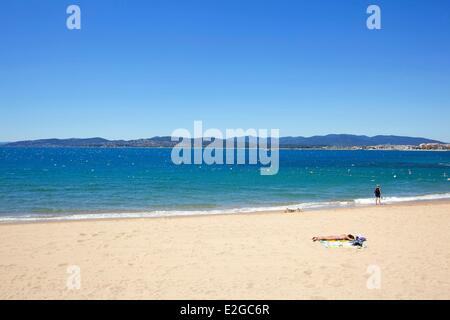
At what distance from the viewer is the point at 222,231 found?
1659 cm

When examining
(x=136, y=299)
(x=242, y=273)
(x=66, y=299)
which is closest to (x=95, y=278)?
(x=66, y=299)

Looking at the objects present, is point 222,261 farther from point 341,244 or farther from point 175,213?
point 175,213

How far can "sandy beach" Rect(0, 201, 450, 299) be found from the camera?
9352 millimetres

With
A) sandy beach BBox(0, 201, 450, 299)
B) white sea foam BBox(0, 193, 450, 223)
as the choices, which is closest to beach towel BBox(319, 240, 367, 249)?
sandy beach BBox(0, 201, 450, 299)

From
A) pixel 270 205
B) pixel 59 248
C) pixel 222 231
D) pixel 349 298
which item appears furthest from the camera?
pixel 270 205

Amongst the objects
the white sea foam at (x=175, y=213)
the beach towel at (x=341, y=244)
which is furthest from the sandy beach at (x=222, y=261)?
the white sea foam at (x=175, y=213)

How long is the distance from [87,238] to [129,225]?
321cm

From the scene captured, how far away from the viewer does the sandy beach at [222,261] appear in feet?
30.7

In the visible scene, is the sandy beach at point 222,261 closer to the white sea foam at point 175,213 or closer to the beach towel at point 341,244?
the beach towel at point 341,244

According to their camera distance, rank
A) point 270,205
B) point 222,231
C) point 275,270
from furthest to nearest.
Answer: point 270,205 < point 222,231 < point 275,270

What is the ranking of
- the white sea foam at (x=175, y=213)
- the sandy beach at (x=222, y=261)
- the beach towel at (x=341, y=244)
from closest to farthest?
the sandy beach at (x=222, y=261) → the beach towel at (x=341, y=244) → the white sea foam at (x=175, y=213)

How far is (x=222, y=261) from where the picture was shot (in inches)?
468

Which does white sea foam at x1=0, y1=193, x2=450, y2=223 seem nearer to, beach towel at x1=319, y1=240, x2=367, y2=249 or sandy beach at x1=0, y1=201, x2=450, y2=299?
sandy beach at x1=0, y1=201, x2=450, y2=299
